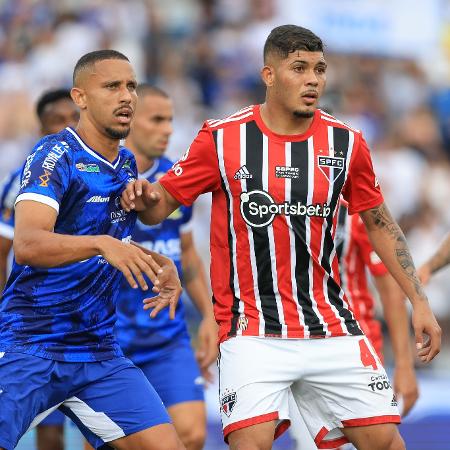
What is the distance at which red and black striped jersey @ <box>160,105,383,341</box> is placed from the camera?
18.5 feet

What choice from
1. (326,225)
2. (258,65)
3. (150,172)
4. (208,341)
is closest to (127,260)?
(326,225)

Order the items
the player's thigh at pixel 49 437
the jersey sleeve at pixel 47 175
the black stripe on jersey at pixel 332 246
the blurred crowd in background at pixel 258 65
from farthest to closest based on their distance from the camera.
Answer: the blurred crowd in background at pixel 258 65, the player's thigh at pixel 49 437, the black stripe on jersey at pixel 332 246, the jersey sleeve at pixel 47 175

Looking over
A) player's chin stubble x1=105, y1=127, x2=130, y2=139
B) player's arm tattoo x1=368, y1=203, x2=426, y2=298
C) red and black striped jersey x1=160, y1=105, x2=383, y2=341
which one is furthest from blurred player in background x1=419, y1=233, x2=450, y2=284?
player's chin stubble x1=105, y1=127, x2=130, y2=139

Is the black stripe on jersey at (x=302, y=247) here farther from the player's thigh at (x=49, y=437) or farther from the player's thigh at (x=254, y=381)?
the player's thigh at (x=49, y=437)

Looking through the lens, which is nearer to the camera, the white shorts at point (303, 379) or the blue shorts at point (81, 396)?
the blue shorts at point (81, 396)

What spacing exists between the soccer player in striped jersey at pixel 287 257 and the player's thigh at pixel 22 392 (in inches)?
34.9

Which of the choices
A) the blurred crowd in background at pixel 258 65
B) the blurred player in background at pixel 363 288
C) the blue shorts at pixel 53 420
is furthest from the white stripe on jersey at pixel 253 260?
the blurred crowd in background at pixel 258 65

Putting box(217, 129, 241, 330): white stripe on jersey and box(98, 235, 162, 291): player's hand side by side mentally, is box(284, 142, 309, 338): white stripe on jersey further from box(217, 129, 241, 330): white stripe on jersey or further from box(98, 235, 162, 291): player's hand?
box(98, 235, 162, 291): player's hand

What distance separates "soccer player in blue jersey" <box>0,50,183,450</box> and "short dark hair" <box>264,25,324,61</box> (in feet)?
2.58

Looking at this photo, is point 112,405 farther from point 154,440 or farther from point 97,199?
point 97,199

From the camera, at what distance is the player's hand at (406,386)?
680 cm

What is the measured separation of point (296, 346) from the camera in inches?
222

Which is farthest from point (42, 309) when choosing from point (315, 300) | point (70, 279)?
point (315, 300)

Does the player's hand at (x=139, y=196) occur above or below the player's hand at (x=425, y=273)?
above
